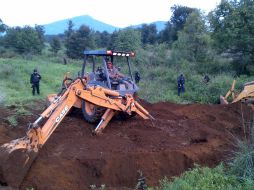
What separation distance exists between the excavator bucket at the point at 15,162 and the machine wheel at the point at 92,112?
8.85ft

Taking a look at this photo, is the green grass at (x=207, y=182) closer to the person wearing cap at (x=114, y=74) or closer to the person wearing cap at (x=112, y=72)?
the person wearing cap at (x=114, y=74)

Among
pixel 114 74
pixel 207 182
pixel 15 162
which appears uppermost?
pixel 114 74

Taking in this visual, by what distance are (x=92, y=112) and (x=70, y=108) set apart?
1.68m

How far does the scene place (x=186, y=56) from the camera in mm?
26812

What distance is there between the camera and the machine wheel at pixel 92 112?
9400 millimetres

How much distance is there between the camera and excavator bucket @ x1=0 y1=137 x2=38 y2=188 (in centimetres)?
653

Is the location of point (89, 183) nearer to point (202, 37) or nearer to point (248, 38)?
point (248, 38)

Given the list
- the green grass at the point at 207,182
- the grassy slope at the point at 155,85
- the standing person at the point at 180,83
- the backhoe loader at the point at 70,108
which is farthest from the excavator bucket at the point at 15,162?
the standing person at the point at 180,83

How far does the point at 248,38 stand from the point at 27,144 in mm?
17107

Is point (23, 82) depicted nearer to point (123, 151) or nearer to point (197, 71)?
point (197, 71)

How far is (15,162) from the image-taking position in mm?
6645

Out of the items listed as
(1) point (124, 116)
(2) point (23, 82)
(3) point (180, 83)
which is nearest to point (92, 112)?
(1) point (124, 116)

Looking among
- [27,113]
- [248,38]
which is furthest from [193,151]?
[248,38]

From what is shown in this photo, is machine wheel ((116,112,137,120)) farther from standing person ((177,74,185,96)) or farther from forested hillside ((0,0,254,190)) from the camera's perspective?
standing person ((177,74,185,96))
